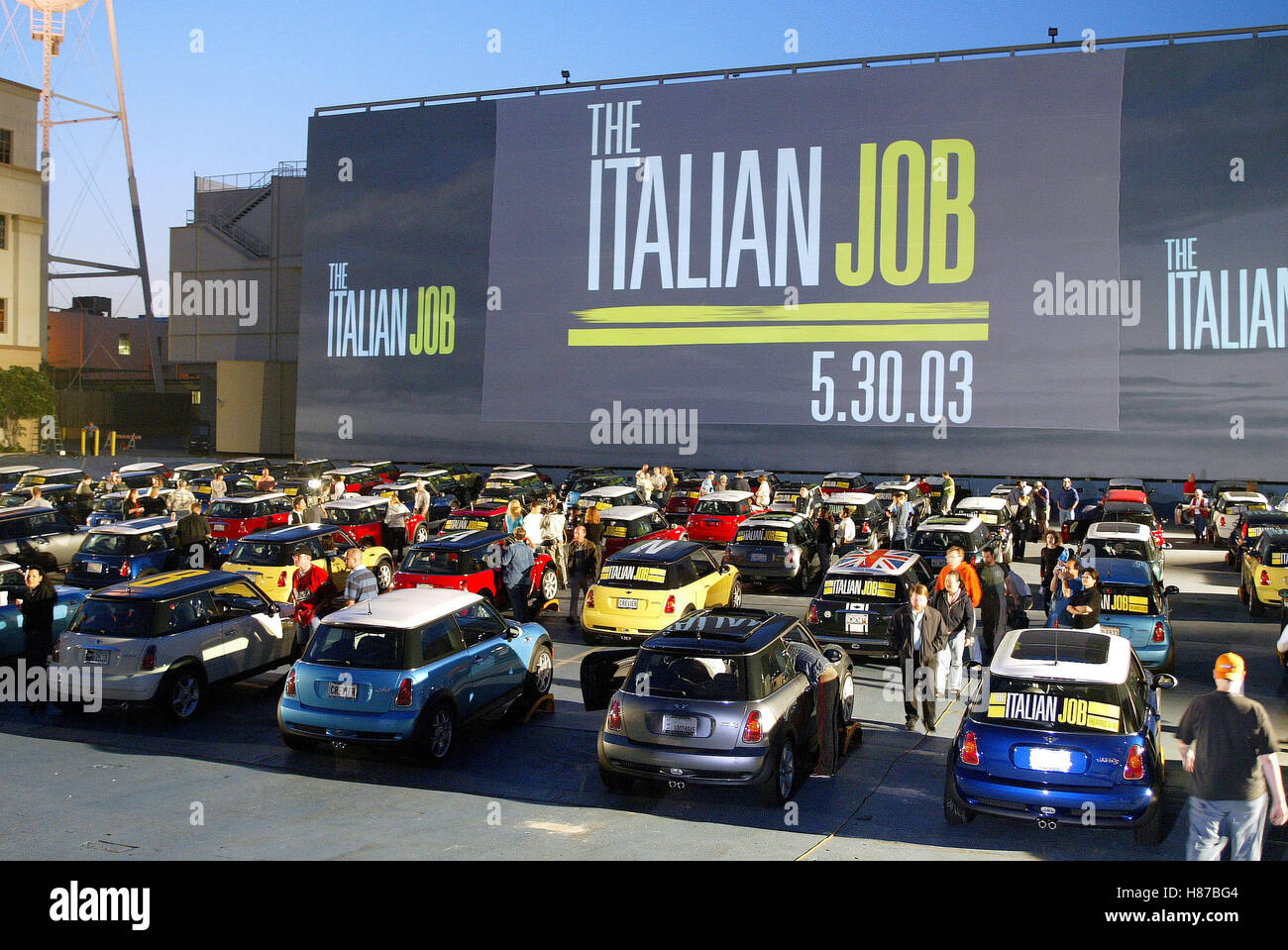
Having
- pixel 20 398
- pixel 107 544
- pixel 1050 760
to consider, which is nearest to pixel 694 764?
pixel 1050 760

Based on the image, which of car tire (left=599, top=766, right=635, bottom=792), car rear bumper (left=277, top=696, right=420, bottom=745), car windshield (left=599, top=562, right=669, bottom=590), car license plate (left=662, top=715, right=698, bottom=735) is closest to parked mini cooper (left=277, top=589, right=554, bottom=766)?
car rear bumper (left=277, top=696, right=420, bottom=745)

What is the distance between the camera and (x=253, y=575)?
633 inches

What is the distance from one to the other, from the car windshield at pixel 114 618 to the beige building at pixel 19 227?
49.1 metres

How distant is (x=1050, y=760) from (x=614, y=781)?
3590 millimetres

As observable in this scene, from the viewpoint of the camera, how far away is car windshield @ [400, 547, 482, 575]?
54.7ft

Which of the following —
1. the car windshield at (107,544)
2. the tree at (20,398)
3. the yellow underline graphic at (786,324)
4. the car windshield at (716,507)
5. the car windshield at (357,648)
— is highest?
the yellow underline graphic at (786,324)

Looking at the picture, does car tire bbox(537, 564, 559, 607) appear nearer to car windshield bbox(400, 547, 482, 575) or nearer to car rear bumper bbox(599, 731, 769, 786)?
car windshield bbox(400, 547, 482, 575)

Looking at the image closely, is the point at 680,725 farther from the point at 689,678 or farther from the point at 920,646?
the point at 920,646

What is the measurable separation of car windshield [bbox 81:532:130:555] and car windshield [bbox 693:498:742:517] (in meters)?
11.8

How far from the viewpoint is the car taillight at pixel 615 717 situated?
908 centimetres

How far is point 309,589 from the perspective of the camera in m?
15.6

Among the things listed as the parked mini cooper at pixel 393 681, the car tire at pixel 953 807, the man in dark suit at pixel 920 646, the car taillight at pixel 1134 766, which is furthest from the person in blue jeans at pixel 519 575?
the car taillight at pixel 1134 766

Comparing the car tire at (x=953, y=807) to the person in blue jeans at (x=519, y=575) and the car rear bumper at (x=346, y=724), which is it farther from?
the person in blue jeans at (x=519, y=575)
